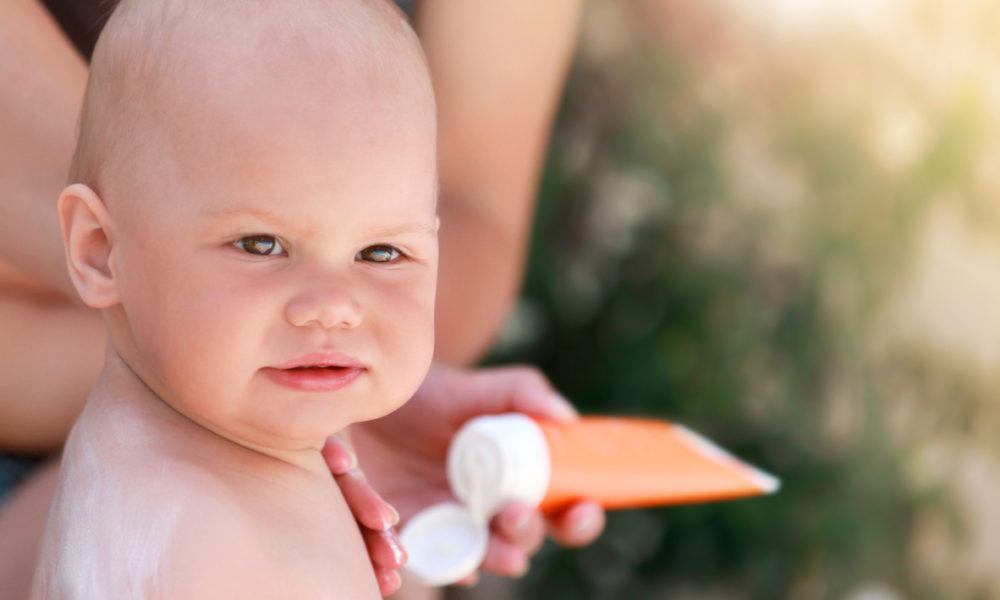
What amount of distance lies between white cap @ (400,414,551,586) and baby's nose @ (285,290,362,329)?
38 centimetres

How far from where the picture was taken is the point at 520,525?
0.96 m

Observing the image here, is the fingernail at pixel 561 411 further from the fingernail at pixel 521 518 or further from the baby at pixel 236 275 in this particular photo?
the baby at pixel 236 275

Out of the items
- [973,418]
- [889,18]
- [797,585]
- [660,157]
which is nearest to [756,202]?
[660,157]

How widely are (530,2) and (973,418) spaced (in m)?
0.88

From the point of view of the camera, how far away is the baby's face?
58 centimetres

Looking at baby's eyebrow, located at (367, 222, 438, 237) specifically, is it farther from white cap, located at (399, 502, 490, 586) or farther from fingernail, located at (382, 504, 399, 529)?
white cap, located at (399, 502, 490, 586)

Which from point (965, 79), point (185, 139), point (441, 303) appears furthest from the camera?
point (965, 79)

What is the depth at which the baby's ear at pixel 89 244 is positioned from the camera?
2.01ft

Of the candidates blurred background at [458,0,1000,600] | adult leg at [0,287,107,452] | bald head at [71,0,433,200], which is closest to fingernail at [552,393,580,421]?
adult leg at [0,287,107,452]

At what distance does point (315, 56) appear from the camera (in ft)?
1.95

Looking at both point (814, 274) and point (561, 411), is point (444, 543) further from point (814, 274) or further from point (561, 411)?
point (814, 274)

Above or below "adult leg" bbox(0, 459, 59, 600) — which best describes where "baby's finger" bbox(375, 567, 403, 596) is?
above

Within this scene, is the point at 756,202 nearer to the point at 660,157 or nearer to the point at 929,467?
the point at 660,157

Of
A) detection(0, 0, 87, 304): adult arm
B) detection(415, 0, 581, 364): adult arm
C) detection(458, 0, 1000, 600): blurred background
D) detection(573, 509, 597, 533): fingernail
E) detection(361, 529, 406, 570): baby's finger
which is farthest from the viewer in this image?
detection(458, 0, 1000, 600): blurred background
